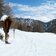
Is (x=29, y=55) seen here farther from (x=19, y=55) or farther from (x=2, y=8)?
(x=2, y=8)

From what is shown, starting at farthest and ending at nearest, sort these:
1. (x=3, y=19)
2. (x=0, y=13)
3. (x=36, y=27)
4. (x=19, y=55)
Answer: (x=36, y=27) → (x=0, y=13) → (x=3, y=19) → (x=19, y=55)

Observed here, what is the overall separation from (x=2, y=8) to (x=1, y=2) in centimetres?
193

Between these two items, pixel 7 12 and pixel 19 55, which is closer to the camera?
pixel 19 55

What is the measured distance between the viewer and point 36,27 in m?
116

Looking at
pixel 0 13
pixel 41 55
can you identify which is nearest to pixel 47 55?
pixel 41 55

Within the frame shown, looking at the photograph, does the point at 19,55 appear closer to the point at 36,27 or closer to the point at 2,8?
the point at 2,8

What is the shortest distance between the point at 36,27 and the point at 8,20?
322 feet

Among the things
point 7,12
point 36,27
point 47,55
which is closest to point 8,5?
point 7,12

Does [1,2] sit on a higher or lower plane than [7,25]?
higher

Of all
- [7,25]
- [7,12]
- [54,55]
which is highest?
[7,12]

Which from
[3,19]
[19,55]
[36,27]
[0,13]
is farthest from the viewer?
[36,27]

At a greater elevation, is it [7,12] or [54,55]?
[7,12]

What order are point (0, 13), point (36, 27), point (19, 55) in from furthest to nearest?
point (36, 27) → point (0, 13) → point (19, 55)

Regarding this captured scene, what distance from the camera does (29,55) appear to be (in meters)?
11.1
